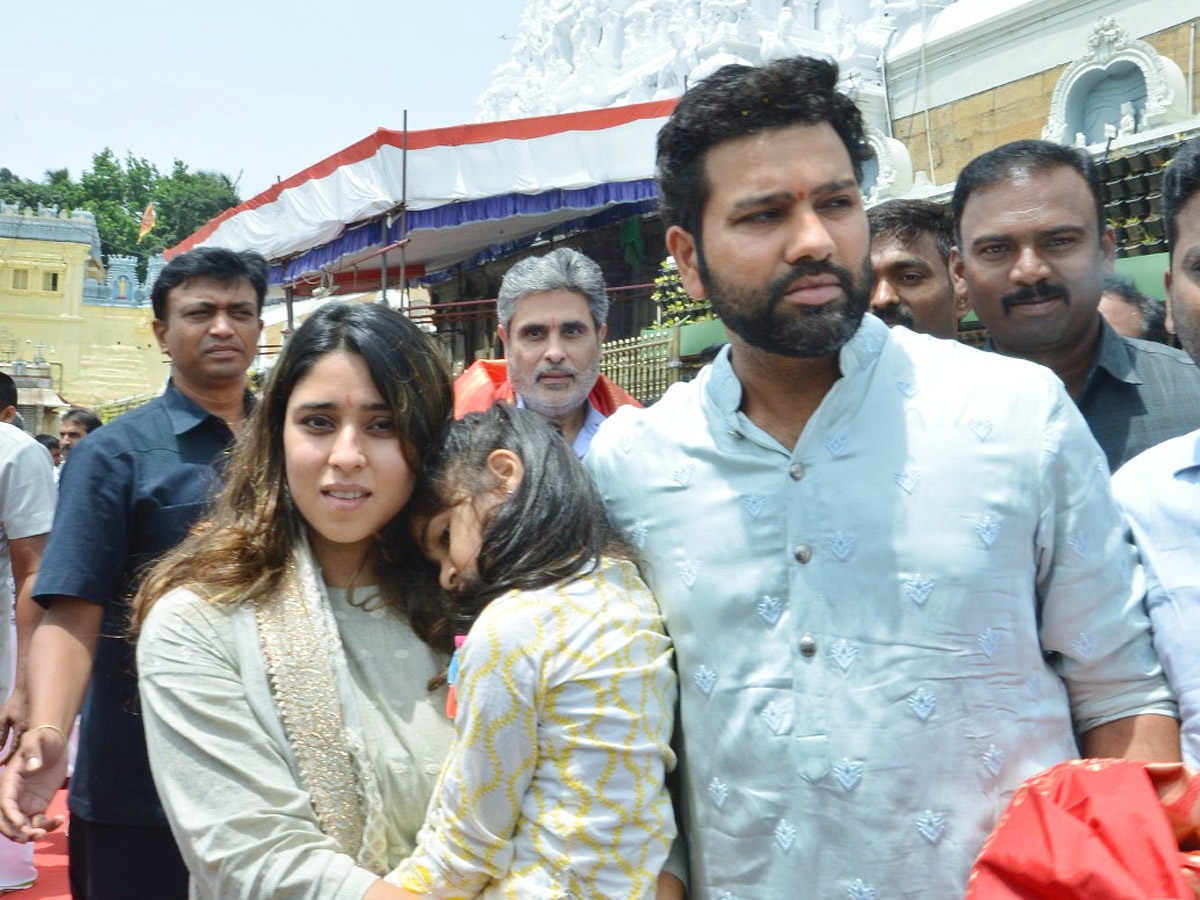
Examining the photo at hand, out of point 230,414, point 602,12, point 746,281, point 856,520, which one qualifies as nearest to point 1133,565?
point 856,520

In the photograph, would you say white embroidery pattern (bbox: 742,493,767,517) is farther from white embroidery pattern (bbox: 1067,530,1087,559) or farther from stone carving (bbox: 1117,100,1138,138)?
stone carving (bbox: 1117,100,1138,138)

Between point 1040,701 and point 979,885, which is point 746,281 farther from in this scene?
point 979,885

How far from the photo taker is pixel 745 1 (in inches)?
725

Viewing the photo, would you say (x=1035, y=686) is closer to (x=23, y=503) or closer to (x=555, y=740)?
(x=555, y=740)

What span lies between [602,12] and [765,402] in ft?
78.3

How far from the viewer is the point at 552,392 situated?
3510 millimetres

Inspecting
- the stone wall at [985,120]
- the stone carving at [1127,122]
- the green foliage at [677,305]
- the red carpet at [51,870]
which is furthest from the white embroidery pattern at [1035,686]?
the stone wall at [985,120]

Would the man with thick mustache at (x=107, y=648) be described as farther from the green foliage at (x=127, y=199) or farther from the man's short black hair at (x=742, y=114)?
the green foliage at (x=127, y=199)

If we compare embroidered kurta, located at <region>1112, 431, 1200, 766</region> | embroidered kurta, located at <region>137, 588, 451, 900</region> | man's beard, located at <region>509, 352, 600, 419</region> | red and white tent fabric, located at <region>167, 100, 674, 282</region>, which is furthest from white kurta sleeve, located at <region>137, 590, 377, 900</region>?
red and white tent fabric, located at <region>167, 100, 674, 282</region>

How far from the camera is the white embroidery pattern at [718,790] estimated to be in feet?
5.48

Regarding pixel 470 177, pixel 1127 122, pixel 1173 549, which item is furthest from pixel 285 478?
pixel 1127 122

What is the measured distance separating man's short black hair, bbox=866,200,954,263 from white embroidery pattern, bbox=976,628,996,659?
1.72 meters

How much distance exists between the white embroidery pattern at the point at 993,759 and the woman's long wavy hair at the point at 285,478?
0.89m

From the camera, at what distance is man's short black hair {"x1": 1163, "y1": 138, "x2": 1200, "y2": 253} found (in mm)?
1909
